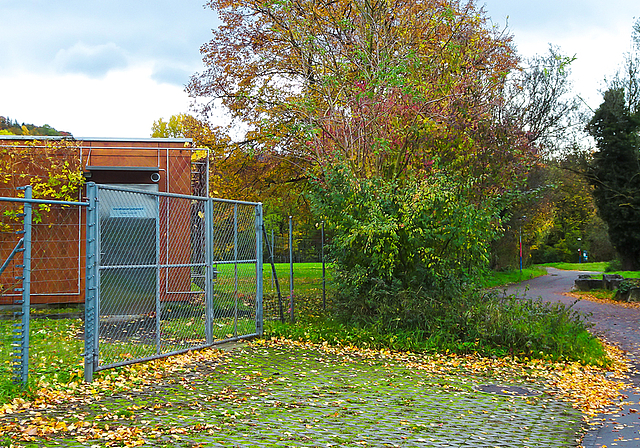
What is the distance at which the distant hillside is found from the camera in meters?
15.4

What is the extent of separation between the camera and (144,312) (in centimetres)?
1213

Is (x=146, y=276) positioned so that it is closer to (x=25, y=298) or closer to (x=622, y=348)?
(x=25, y=298)

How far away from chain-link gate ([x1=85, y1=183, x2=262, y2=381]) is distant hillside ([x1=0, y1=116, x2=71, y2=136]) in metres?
3.20

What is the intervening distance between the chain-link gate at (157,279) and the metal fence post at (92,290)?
0.01 m

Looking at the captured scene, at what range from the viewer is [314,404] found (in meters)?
6.27

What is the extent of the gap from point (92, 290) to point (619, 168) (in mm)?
23326

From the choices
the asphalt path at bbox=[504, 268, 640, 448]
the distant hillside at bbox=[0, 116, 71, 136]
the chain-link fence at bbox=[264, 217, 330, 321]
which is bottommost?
the asphalt path at bbox=[504, 268, 640, 448]

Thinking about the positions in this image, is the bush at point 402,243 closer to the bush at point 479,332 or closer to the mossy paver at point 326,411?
the bush at point 479,332

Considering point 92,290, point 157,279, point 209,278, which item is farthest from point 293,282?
point 92,290

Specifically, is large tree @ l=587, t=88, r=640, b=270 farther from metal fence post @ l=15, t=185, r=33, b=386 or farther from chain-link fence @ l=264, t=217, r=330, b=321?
metal fence post @ l=15, t=185, r=33, b=386

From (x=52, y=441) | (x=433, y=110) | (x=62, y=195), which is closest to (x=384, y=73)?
(x=433, y=110)

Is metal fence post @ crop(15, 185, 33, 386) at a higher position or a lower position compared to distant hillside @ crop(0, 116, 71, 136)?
lower

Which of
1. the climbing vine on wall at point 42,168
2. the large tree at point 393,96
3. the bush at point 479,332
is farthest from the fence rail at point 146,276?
the large tree at point 393,96

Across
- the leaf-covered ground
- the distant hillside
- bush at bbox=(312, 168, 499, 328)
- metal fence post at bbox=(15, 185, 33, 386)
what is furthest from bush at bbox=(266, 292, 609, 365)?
the distant hillside
